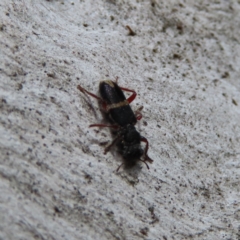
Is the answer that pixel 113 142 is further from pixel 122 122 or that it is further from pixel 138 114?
pixel 138 114

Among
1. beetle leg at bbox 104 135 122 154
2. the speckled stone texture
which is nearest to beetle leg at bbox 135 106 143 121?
the speckled stone texture

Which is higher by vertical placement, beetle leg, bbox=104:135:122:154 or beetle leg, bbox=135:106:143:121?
beetle leg, bbox=135:106:143:121

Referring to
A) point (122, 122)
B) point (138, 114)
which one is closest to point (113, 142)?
point (122, 122)

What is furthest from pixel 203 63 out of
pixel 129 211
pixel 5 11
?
pixel 5 11

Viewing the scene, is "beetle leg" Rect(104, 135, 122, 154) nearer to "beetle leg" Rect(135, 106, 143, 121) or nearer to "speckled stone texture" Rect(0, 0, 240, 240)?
"speckled stone texture" Rect(0, 0, 240, 240)

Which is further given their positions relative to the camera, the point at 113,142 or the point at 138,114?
the point at 138,114

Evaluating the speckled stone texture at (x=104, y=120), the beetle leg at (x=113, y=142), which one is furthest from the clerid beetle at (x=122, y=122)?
the speckled stone texture at (x=104, y=120)

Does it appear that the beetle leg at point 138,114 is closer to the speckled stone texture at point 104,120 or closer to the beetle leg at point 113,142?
the speckled stone texture at point 104,120

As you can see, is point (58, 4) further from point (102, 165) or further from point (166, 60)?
point (102, 165)
